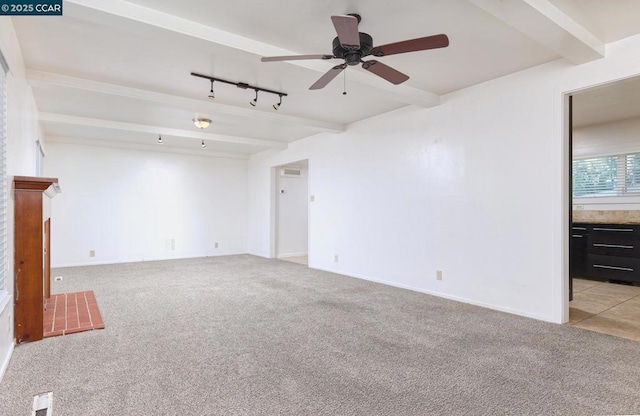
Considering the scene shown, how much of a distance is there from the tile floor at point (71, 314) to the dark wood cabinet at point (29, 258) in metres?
0.19

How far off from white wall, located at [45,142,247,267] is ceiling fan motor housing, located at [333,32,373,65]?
6120 mm

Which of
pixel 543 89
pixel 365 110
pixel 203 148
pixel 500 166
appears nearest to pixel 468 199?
pixel 500 166

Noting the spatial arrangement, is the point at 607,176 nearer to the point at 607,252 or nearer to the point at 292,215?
the point at 607,252

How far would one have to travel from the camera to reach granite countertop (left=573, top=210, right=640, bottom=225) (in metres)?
5.21

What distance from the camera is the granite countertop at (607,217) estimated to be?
5.21 metres

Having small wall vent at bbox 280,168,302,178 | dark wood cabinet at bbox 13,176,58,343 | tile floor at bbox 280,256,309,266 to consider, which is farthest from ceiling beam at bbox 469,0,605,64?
small wall vent at bbox 280,168,302,178

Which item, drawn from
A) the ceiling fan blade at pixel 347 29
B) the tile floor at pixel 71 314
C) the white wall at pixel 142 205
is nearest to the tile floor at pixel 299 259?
the white wall at pixel 142 205

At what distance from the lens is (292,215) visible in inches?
325

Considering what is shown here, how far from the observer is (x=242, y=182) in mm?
8641

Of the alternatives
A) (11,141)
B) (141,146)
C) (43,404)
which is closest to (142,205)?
(141,146)

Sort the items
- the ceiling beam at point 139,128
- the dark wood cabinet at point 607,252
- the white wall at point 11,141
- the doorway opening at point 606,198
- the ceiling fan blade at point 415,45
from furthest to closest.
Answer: the ceiling beam at point 139,128 → the dark wood cabinet at point 607,252 → the doorway opening at point 606,198 → the white wall at point 11,141 → the ceiling fan blade at point 415,45

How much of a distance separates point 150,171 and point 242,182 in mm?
2094

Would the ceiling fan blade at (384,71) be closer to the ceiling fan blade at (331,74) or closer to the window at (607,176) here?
the ceiling fan blade at (331,74)

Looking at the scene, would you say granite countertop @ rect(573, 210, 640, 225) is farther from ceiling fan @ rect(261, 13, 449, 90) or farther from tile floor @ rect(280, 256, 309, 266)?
tile floor @ rect(280, 256, 309, 266)
